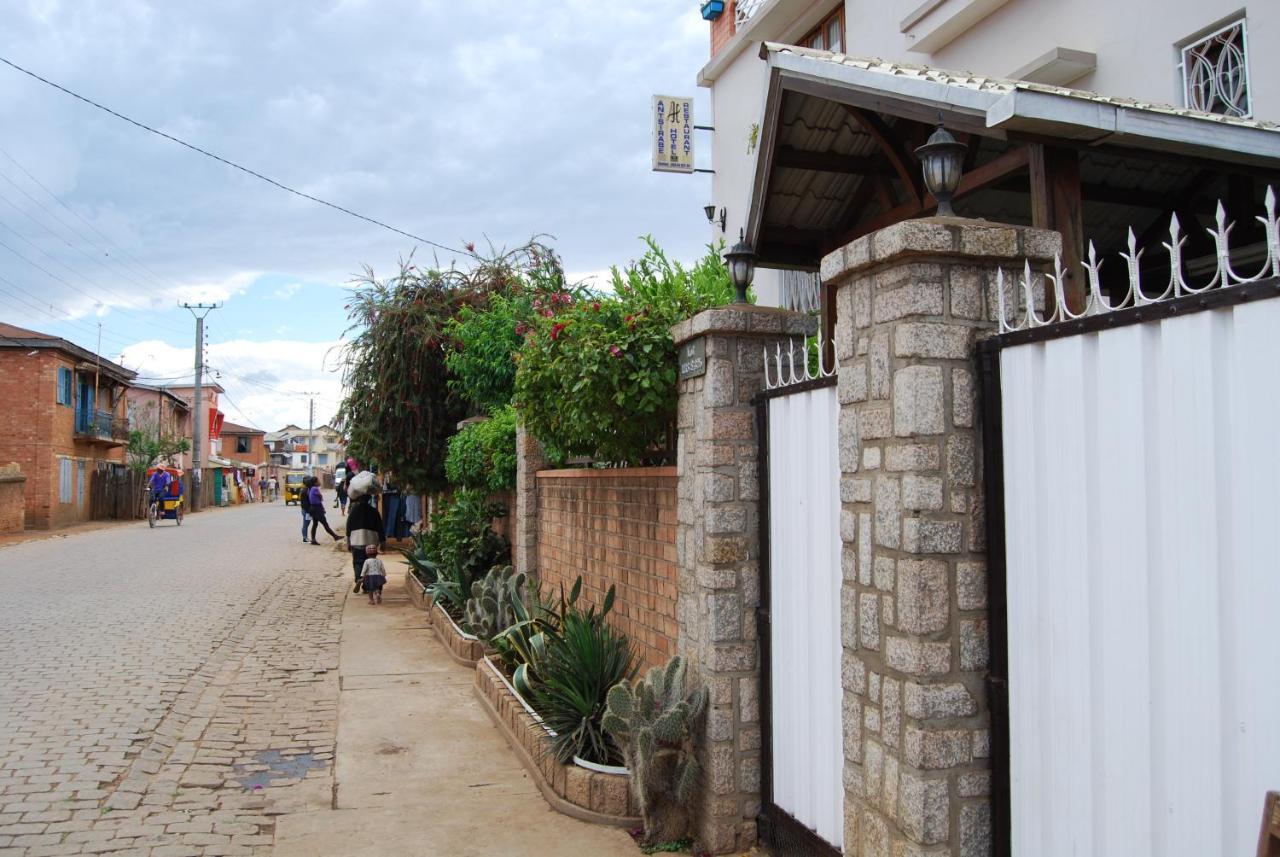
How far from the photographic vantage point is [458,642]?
9805mm

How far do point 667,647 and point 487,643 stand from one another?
3585 millimetres

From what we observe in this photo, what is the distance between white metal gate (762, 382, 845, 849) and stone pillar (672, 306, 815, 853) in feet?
0.44

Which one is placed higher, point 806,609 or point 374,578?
point 806,609

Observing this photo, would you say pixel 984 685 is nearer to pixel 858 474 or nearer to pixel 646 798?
pixel 858 474

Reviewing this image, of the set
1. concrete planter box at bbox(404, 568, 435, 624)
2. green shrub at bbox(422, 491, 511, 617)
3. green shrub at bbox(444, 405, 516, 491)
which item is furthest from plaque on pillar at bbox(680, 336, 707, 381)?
concrete planter box at bbox(404, 568, 435, 624)

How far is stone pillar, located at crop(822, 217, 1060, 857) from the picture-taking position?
3256 millimetres

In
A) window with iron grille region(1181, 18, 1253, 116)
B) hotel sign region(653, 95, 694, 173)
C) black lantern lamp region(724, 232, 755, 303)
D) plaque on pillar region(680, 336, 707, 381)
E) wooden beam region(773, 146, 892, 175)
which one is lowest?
plaque on pillar region(680, 336, 707, 381)

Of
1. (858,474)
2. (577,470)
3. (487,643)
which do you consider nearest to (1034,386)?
(858,474)

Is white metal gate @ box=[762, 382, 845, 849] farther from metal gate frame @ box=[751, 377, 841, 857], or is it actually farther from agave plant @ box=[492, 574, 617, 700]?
agave plant @ box=[492, 574, 617, 700]

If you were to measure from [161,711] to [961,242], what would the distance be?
23.1 feet

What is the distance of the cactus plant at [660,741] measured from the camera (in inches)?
196

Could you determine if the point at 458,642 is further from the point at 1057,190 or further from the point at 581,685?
the point at 1057,190

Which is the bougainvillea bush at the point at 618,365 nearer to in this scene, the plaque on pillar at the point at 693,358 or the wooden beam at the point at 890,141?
the plaque on pillar at the point at 693,358

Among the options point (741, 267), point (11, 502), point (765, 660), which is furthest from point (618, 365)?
point (11, 502)
